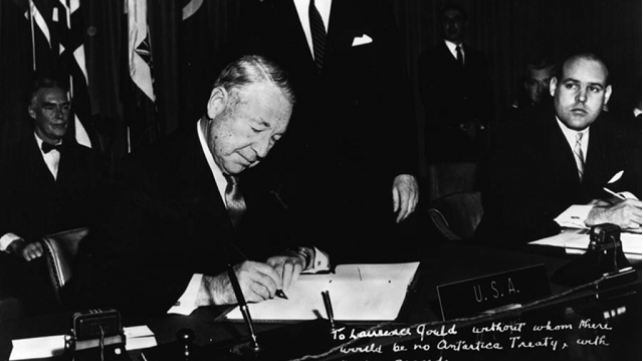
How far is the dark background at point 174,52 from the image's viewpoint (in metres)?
1.77

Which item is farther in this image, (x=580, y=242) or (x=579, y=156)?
(x=579, y=156)

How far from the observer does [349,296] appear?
1.85m

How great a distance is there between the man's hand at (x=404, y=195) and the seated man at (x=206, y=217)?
407mm

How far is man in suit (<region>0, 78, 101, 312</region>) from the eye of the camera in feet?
5.72

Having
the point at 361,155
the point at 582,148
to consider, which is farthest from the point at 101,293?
the point at 582,148

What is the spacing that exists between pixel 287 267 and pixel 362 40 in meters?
0.84

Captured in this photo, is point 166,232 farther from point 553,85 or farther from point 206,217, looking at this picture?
point 553,85

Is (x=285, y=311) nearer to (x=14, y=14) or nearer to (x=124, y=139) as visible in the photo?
(x=124, y=139)

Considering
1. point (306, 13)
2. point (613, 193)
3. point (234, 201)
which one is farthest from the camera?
point (613, 193)

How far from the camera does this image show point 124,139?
187 centimetres

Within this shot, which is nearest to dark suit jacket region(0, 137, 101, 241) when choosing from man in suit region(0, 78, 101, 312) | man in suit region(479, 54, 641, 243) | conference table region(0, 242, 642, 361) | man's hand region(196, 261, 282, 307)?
man in suit region(0, 78, 101, 312)

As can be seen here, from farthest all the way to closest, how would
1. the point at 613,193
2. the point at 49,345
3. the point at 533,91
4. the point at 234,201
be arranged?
the point at 613,193, the point at 533,91, the point at 234,201, the point at 49,345

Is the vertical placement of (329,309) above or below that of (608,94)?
below

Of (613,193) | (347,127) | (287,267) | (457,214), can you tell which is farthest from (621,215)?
(287,267)
